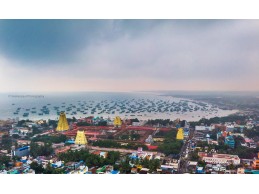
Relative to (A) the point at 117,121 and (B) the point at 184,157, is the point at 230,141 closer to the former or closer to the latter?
(B) the point at 184,157

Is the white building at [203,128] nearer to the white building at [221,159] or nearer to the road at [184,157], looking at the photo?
the road at [184,157]

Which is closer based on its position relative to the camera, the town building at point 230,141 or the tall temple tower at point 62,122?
the town building at point 230,141

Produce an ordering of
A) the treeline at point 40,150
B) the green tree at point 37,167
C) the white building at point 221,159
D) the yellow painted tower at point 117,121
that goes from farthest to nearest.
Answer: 1. the yellow painted tower at point 117,121
2. the treeline at point 40,150
3. the white building at point 221,159
4. the green tree at point 37,167

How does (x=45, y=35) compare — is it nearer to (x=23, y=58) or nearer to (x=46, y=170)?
(x=23, y=58)

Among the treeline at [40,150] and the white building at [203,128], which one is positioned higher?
the white building at [203,128]

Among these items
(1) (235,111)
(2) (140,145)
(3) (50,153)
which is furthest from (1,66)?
(1) (235,111)

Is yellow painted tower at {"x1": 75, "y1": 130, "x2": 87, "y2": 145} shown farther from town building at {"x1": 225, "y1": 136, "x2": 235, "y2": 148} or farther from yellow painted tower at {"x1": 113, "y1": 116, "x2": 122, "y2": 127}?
town building at {"x1": 225, "y1": 136, "x2": 235, "y2": 148}

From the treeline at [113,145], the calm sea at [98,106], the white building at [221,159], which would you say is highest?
the calm sea at [98,106]

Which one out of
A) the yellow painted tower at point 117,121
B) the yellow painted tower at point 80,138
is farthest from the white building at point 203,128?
the yellow painted tower at point 80,138
